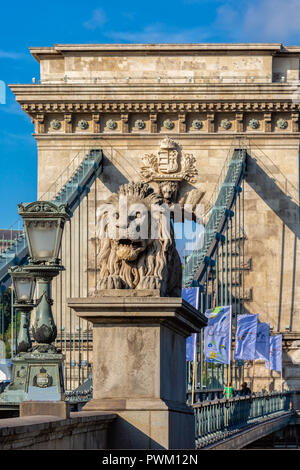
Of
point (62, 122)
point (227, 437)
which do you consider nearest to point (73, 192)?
point (62, 122)

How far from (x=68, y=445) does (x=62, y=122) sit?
39943mm

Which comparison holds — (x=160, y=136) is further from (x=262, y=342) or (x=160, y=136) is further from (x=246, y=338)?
(x=246, y=338)

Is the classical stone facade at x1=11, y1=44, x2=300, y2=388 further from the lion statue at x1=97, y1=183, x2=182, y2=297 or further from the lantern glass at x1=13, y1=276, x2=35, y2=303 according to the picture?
the lion statue at x1=97, y1=183, x2=182, y2=297

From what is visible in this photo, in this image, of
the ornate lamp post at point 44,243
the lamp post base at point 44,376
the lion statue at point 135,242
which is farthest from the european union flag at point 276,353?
the lamp post base at point 44,376

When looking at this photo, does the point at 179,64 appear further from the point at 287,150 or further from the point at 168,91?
the point at 287,150

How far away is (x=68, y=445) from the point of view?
11.9 meters

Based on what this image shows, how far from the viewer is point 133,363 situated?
45.8 feet

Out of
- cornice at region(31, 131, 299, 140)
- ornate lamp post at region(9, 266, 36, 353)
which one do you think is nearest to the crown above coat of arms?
cornice at region(31, 131, 299, 140)

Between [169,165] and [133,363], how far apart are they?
36.4 metres

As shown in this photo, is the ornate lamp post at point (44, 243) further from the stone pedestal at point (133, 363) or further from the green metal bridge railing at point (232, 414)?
the green metal bridge railing at point (232, 414)

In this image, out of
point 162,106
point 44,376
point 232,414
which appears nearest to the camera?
point 44,376

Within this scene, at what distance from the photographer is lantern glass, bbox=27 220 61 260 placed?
1463 centimetres

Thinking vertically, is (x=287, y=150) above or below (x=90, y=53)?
below

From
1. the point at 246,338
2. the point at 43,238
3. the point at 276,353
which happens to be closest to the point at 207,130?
the point at 276,353
